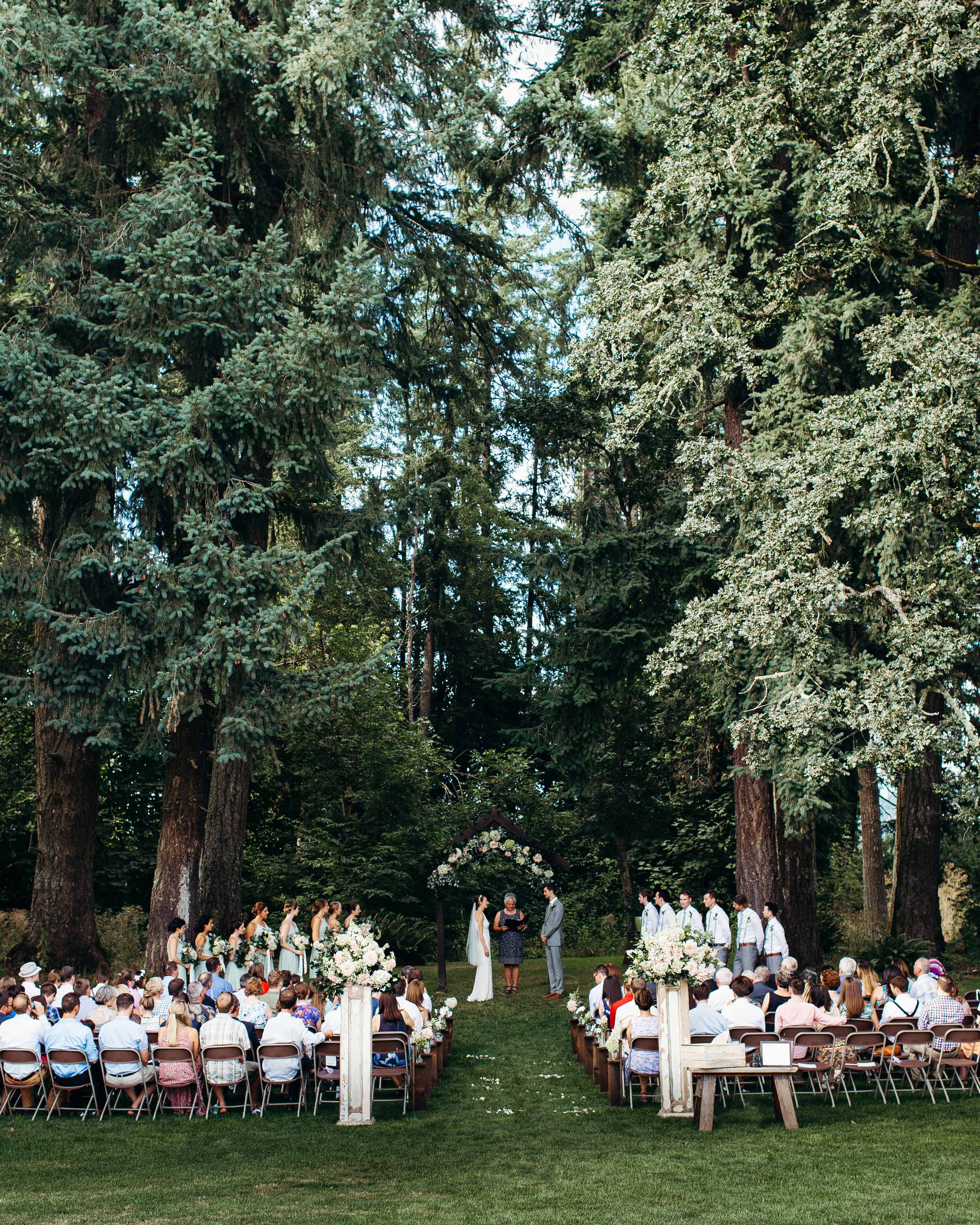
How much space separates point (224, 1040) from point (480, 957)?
729cm

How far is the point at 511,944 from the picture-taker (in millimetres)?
18703

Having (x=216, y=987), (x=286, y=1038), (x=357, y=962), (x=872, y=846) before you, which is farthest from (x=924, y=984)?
(x=872, y=846)

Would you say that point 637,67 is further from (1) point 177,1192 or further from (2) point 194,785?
(1) point 177,1192

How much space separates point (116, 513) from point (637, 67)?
9571 millimetres

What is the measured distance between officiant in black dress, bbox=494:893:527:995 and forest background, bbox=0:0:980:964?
2.83m

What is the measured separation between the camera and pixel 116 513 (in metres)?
16.8

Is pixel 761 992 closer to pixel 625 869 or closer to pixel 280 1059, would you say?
pixel 280 1059

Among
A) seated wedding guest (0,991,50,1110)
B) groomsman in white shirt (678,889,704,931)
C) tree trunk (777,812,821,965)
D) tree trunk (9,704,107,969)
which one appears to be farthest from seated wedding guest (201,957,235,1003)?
tree trunk (777,812,821,965)

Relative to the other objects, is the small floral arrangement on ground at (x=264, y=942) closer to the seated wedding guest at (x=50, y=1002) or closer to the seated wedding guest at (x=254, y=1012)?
the seated wedding guest at (x=50, y=1002)

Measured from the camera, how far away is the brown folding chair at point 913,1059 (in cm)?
1063

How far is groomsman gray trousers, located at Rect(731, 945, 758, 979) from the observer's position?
15.7 meters

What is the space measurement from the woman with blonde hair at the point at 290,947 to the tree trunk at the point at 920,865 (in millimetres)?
8957

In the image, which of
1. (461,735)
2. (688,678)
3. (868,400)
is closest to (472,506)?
(461,735)

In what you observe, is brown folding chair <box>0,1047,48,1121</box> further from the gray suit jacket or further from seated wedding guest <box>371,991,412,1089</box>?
the gray suit jacket
